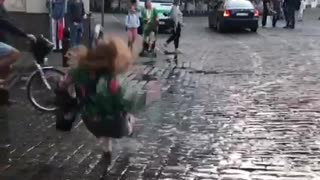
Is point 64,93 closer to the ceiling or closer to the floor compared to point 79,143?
closer to the ceiling

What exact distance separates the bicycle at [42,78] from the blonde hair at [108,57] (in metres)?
3.16

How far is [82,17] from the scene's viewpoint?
1780 centimetres

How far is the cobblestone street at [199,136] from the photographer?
6.76m

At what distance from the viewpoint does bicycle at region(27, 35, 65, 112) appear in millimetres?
9812

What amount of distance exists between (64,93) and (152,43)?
11.8 meters

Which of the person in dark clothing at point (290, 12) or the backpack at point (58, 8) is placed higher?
the backpack at point (58, 8)

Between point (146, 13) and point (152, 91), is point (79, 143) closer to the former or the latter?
point (152, 91)

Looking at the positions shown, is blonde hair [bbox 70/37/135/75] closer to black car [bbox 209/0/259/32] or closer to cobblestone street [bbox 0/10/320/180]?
cobblestone street [bbox 0/10/320/180]

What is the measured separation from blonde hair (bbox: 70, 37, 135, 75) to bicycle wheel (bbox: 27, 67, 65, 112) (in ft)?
10.5

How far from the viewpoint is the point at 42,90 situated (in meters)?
9.87

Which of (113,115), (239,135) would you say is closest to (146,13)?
(239,135)

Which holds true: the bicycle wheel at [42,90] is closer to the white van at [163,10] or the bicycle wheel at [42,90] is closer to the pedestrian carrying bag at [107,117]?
the pedestrian carrying bag at [107,117]

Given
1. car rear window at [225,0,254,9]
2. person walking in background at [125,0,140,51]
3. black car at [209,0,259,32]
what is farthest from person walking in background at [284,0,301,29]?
person walking in background at [125,0,140,51]

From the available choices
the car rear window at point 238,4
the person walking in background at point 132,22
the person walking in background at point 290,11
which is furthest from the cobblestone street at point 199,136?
the person walking in background at point 290,11
